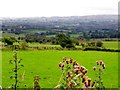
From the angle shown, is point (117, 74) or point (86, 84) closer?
point (86, 84)

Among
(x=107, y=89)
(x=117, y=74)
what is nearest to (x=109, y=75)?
(x=117, y=74)

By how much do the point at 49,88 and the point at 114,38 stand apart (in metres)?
62.3

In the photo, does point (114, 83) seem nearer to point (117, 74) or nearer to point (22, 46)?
point (117, 74)

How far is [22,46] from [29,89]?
1075 inches

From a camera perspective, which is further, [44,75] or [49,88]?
[44,75]

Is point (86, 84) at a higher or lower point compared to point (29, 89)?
higher

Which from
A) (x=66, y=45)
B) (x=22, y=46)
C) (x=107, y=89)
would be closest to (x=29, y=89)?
(x=107, y=89)

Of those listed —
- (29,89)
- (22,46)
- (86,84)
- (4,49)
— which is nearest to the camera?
(86,84)

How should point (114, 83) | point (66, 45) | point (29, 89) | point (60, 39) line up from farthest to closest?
point (60, 39) → point (66, 45) → point (114, 83) → point (29, 89)

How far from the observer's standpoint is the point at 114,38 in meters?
76.5

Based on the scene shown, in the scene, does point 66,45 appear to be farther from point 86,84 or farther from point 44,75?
point 86,84

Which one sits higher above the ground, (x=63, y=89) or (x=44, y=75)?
(x=63, y=89)

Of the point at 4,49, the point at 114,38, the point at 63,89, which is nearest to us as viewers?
the point at 63,89

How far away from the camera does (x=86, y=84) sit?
4078mm
